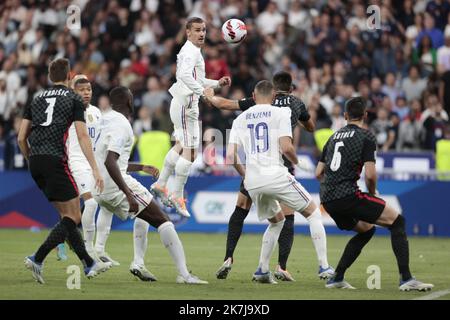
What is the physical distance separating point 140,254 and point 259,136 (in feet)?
6.92

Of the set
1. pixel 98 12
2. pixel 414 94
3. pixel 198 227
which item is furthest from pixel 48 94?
pixel 98 12

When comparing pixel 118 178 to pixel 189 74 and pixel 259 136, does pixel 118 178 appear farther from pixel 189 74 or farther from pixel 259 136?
pixel 189 74

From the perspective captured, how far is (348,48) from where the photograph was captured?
25594 mm

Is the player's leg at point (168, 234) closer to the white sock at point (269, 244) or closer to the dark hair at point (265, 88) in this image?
the white sock at point (269, 244)

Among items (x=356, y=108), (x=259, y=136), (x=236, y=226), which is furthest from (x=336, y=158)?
(x=236, y=226)

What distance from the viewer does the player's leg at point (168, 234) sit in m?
12.8

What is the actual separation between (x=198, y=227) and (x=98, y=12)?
9.12 meters

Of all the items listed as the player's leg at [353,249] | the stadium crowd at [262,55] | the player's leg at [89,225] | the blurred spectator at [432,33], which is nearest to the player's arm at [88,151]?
the player's leg at [89,225]

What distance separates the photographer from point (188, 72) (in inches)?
588

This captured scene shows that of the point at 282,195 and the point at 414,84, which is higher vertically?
the point at 414,84

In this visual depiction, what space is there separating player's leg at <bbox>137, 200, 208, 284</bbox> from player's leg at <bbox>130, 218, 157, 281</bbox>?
509 mm

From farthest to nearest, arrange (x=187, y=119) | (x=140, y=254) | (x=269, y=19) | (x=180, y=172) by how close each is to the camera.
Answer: (x=269, y=19), (x=180, y=172), (x=187, y=119), (x=140, y=254)

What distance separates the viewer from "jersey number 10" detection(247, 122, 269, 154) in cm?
1312
